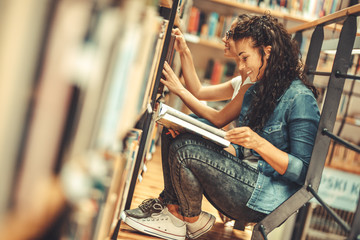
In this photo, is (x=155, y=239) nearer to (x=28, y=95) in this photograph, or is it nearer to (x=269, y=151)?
(x=269, y=151)

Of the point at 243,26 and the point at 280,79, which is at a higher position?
the point at 243,26

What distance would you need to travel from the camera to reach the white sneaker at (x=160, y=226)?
1279mm

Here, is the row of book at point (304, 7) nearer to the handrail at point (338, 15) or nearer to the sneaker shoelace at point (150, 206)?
the handrail at point (338, 15)

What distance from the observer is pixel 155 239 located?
129 cm

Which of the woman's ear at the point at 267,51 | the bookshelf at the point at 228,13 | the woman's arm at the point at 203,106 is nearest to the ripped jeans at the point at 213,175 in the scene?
the woman's arm at the point at 203,106

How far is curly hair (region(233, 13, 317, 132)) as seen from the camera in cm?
119

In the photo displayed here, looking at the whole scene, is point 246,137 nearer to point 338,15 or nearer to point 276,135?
point 276,135

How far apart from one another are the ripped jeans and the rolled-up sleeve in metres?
0.13

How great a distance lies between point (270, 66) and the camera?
1.22 meters

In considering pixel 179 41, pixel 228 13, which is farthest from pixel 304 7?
pixel 179 41

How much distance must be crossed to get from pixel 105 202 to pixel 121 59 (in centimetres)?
21

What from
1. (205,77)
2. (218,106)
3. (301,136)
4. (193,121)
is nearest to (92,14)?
(193,121)

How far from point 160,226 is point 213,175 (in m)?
0.28

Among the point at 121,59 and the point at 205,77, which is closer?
the point at 121,59
